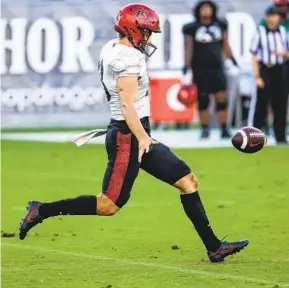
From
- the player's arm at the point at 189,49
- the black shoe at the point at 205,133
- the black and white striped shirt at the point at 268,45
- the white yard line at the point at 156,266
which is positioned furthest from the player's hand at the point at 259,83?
the white yard line at the point at 156,266

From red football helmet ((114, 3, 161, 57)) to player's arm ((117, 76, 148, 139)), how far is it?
0.28m

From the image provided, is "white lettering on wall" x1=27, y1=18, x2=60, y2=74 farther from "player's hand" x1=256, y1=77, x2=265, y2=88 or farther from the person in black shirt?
"player's hand" x1=256, y1=77, x2=265, y2=88

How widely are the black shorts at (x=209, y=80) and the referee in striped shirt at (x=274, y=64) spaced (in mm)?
669

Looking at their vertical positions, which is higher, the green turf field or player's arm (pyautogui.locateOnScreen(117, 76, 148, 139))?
player's arm (pyautogui.locateOnScreen(117, 76, 148, 139))

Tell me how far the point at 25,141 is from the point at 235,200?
819 cm

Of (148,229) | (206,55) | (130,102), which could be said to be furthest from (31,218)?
(206,55)

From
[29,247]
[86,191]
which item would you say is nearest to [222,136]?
[86,191]

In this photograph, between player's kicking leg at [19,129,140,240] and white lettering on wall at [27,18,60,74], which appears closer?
player's kicking leg at [19,129,140,240]

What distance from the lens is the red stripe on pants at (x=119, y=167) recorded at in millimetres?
9148

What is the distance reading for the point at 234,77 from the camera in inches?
937

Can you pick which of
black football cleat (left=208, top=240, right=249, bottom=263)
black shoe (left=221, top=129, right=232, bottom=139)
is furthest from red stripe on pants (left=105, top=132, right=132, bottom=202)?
black shoe (left=221, top=129, right=232, bottom=139)

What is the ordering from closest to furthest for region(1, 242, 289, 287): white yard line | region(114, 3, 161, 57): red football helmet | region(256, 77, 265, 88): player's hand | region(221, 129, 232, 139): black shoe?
region(1, 242, 289, 287): white yard line < region(114, 3, 161, 57): red football helmet < region(256, 77, 265, 88): player's hand < region(221, 129, 232, 139): black shoe

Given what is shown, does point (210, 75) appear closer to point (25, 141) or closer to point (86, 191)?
point (25, 141)

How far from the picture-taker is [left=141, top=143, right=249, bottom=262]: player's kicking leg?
9.18 metres
